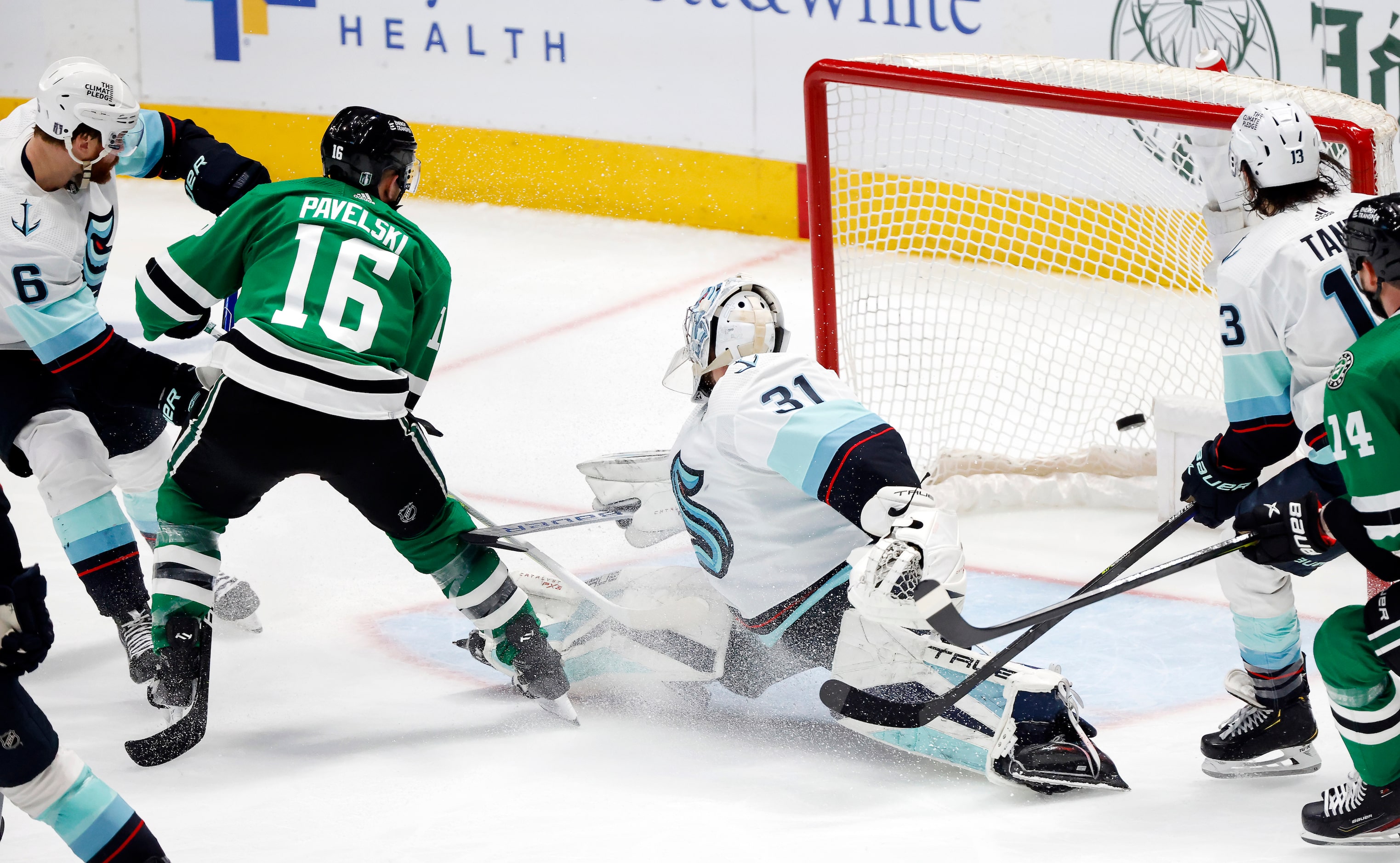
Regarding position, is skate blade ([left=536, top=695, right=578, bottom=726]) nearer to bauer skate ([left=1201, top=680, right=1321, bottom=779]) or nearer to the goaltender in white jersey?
the goaltender in white jersey

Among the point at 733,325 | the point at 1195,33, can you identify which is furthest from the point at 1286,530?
the point at 1195,33

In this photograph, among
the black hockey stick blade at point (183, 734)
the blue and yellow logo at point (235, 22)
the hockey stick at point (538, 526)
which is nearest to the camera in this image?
the black hockey stick blade at point (183, 734)

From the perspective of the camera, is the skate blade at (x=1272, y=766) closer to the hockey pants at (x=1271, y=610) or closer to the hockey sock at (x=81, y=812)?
the hockey pants at (x=1271, y=610)

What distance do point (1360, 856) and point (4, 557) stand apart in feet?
6.39

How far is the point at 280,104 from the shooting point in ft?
23.4

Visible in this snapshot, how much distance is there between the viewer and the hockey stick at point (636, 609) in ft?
9.91

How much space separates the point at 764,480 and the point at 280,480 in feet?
2.89

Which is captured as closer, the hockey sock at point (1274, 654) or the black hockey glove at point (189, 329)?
the hockey sock at point (1274, 654)

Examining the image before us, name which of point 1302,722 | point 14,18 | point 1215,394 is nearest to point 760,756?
point 1302,722

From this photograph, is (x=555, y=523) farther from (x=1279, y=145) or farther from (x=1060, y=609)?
(x=1279, y=145)

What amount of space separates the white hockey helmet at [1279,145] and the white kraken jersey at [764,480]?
2.36 ft

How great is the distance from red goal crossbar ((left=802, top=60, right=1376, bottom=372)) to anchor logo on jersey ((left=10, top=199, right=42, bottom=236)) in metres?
1.74

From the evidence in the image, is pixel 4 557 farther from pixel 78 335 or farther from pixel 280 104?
pixel 280 104

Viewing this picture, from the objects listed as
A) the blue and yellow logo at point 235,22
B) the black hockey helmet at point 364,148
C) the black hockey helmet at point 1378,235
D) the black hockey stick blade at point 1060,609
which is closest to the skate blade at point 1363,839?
the black hockey stick blade at point 1060,609
